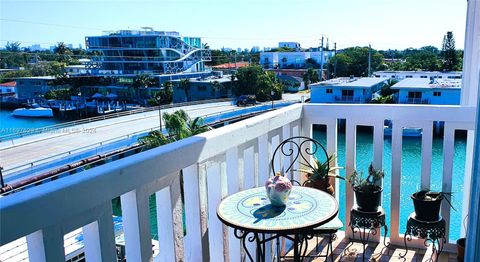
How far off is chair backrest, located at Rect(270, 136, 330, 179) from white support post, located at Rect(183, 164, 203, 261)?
1.80 feet

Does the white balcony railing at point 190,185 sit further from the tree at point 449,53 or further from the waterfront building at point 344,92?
the tree at point 449,53

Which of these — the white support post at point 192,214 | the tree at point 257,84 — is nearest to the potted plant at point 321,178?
the white support post at point 192,214

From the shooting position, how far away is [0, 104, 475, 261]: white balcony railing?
0.62m

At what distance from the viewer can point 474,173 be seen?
1.22 metres

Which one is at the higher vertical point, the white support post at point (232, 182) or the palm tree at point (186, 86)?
the white support post at point (232, 182)

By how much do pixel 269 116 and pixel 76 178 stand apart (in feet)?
3.11

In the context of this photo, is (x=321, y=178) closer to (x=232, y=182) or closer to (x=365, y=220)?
(x=365, y=220)

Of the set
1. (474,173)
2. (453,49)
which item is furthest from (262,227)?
(453,49)

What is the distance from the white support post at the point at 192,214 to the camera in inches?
42.0

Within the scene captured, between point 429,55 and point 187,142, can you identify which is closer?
point 187,142

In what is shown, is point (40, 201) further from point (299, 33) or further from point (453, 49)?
point (299, 33)

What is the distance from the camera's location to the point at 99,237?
734 millimetres

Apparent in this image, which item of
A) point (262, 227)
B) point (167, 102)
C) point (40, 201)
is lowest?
point (167, 102)

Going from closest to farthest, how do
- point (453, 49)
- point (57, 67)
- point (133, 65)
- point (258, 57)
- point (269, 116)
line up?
point (269, 116), point (453, 49), point (57, 67), point (133, 65), point (258, 57)
